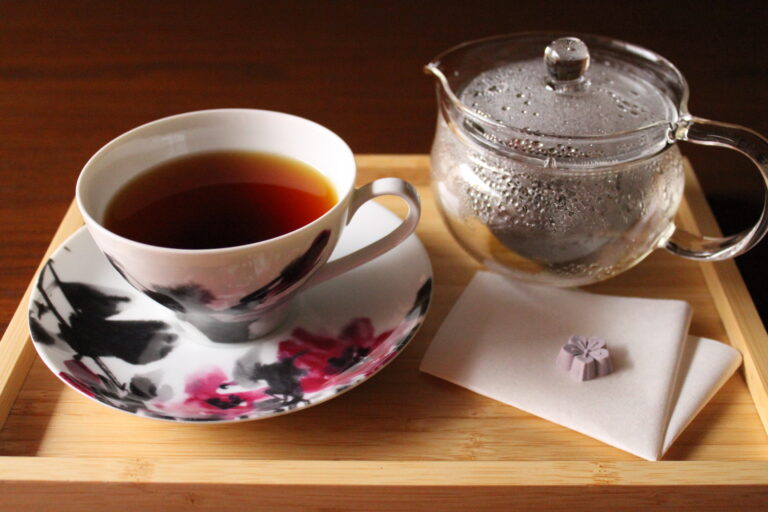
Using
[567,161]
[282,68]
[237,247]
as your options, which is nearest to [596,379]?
[567,161]

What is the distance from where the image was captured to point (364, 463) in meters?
0.50

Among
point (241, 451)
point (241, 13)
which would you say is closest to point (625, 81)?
point (241, 451)

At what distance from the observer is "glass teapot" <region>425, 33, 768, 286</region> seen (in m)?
0.58

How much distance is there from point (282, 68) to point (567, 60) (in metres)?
0.67

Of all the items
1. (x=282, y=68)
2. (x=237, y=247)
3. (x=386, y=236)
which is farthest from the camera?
(x=282, y=68)

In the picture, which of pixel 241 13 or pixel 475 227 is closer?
pixel 475 227

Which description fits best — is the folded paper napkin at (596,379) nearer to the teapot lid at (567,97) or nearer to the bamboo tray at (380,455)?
the bamboo tray at (380,455)

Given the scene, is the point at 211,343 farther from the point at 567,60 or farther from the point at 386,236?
the point at 567,60

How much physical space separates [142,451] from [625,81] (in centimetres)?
45

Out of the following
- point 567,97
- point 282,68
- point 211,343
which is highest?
point 567,97

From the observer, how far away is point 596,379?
0.58 m

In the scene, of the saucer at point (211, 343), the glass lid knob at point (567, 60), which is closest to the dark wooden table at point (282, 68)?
the saucer at point (211, 343)

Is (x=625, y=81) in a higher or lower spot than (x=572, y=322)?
higher

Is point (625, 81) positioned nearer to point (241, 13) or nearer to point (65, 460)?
point (65, 460)
